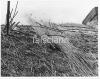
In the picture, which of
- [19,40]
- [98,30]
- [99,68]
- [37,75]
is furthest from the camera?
[98,30]

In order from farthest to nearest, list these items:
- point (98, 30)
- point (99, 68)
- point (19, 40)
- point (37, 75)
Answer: point (98, 30) < point (19, 40) < point (99, 68) < point (37, 75)

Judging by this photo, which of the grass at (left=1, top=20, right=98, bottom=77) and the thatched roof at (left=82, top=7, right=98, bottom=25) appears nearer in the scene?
the grass at (left=1, top=20, right=98, bottom=77)

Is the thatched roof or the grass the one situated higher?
the thatched roof

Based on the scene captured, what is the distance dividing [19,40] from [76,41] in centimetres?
105

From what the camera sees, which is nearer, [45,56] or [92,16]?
[45,56]

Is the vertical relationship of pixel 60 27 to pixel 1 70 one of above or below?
above

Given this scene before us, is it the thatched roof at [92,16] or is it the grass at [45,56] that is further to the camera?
the thatched roof at [92,16]

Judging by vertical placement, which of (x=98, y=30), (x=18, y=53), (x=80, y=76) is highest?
(x=98, y=30)

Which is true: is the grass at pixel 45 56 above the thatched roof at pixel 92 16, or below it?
below

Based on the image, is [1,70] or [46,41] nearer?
[1,70]

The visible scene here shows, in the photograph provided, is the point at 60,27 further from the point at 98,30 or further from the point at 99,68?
the point at 99,68

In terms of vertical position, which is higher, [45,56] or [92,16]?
[92,16]

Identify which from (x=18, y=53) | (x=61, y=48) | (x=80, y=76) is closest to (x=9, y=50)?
(x=18, y=53)

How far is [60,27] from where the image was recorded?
5875 mm
